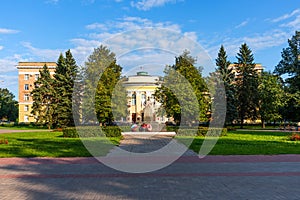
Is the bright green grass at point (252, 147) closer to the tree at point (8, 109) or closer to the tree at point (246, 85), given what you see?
the tree at point (246, 85)

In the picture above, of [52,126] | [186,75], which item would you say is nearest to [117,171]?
[186,75]

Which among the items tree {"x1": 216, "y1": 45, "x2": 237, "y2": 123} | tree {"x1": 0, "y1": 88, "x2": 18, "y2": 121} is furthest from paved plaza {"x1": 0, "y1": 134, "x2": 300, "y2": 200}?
tree {"x1": 0, "y1": 88, "x2": 18, "y2": 121}

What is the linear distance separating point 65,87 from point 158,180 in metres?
38.4

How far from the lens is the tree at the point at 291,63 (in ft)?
152

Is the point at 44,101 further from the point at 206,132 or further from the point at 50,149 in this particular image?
the point at 50,149

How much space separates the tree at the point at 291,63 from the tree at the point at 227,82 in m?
8.37

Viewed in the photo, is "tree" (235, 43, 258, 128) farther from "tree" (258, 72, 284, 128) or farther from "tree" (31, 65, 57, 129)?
"tree" (31, 65, 57, 129)

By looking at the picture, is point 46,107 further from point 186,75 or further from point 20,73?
point 20,73

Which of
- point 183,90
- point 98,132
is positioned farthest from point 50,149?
point 183,90

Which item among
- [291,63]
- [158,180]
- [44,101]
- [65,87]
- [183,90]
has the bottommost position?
[158,180]

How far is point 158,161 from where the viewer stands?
12.1m

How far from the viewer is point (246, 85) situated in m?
48.1

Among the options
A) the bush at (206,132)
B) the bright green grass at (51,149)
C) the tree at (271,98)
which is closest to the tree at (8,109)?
the tree at (271,98)

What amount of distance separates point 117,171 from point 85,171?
1.05 m
